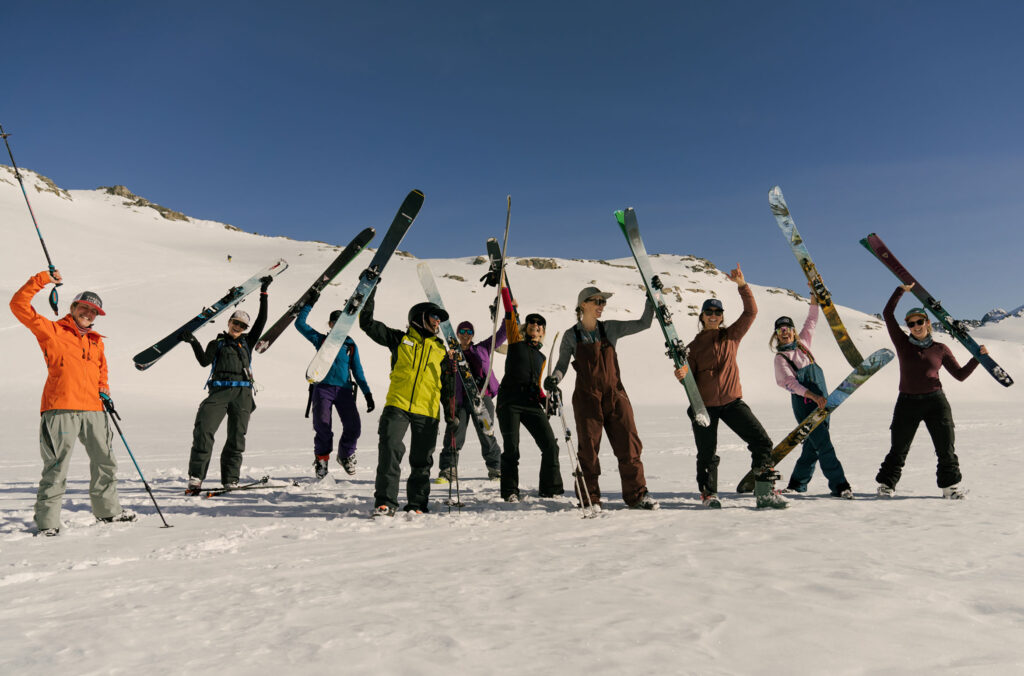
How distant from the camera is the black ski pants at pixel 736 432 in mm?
5223

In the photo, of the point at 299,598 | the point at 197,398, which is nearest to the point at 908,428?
the point at 299,598

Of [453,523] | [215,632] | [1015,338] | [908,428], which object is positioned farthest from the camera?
[1015,338]

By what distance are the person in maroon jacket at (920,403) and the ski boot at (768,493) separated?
142 centimetres

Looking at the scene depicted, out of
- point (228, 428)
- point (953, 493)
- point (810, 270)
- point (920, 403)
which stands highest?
point (810, 270)

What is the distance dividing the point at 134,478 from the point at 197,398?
1357 cm

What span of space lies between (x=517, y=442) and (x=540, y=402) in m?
0.48

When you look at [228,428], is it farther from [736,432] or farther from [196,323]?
[736,432]

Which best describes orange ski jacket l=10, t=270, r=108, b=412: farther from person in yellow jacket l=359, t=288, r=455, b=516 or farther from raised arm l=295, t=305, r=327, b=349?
person in yellow jacket l=359, t=288, r=455, b=516

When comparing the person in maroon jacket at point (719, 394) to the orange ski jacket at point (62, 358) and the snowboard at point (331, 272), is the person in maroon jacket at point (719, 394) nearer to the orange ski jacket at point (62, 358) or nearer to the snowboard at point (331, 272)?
the snowboard at point (331, 272)

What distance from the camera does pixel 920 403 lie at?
5.64 m

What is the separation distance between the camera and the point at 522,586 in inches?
116

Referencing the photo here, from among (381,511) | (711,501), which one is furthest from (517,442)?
(711,501)

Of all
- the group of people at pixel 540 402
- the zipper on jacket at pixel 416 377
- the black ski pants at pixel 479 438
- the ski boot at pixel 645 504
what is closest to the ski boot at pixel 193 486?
the group of people at pixel 540 402

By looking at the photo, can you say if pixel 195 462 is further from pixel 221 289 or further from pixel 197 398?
pixel 221 289
